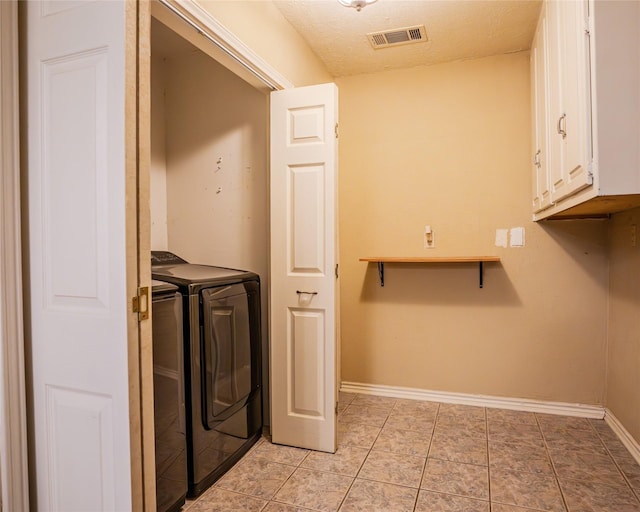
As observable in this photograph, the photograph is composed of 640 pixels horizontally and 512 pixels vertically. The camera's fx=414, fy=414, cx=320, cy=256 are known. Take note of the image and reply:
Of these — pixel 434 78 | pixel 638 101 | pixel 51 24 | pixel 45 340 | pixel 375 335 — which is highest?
pixel 434 78

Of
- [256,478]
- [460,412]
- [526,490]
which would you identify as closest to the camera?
[526,490]

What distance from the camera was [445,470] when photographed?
7.20 ft

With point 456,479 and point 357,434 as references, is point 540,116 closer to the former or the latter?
point 456,479

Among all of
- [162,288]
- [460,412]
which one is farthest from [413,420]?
[162,288]

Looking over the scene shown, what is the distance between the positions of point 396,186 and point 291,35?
52.1 inches

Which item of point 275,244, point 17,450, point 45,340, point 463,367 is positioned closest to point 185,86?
point 275,244

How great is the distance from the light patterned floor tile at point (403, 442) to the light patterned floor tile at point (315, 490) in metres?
0.43

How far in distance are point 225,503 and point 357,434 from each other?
0.99 m

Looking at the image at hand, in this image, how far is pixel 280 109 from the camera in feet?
7.98

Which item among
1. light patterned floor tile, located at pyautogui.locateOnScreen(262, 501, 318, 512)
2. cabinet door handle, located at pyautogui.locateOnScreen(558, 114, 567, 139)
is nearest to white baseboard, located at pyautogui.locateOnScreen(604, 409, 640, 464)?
cabinet door handle, located at pyautogui.locateOnScreen(558, 114, 567, 139)

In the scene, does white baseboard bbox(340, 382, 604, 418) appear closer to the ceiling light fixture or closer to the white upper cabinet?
the white upper cabinet

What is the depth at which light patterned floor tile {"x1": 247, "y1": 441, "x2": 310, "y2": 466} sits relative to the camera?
2324mm

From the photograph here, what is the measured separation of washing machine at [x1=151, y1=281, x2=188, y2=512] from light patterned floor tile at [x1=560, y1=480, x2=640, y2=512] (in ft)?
5.81

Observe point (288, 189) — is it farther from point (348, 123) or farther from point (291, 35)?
point (348, 123)
